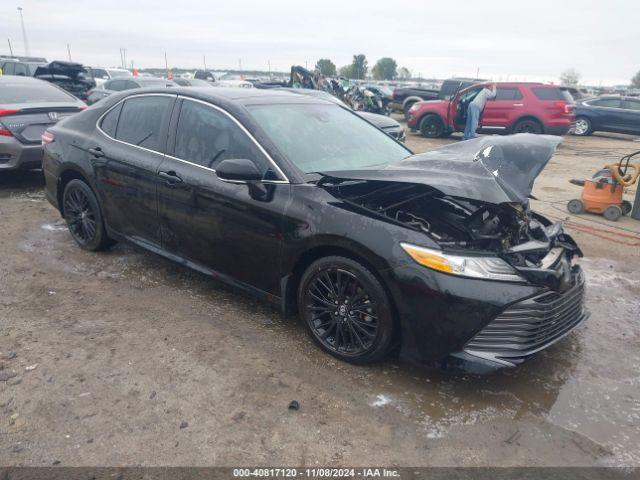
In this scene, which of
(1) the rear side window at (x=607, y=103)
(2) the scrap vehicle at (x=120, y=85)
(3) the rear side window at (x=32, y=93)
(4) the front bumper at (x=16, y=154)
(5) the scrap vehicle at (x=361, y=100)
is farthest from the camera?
(5) the scrap vehicle at (x=361, y=100)

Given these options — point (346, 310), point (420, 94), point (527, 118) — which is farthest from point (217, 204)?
point (420, 94)

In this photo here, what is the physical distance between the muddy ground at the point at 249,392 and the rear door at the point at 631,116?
15505 mm

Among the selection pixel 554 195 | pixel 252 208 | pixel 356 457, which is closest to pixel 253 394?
pixel 356 457

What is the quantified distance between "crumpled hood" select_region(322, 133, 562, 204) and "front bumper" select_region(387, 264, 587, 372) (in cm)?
51

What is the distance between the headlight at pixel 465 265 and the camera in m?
2.74

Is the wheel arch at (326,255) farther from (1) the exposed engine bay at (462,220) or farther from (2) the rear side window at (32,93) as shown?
(2) the rear side window at (32,93)

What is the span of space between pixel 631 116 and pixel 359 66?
48.5 metres

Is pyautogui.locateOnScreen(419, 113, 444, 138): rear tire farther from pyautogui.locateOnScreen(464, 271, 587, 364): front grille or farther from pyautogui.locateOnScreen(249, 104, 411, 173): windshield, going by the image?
pyautogui.locateOnScreen(464, 271, 587, 364): front grille

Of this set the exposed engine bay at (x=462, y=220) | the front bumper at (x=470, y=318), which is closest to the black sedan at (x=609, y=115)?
the exposed engine bay at (x=462, y=220)

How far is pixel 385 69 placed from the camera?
7519cm

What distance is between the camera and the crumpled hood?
112 inches

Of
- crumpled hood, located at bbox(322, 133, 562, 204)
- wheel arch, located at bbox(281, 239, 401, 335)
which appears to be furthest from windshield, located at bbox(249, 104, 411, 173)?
wheel arch, located at bbox(281, 239, 401, 335)

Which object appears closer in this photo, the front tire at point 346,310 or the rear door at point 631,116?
the front tire at point 346,310

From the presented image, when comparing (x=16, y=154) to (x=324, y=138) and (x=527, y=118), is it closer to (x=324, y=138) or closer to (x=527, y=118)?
(x=324, y=138)
